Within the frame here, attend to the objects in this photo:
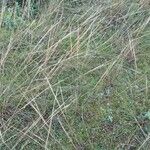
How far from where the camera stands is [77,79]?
247cm

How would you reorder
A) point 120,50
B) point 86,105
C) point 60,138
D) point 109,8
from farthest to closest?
1. point 109,8
2. point 120,50
3. point 86,105
4. point 60,138

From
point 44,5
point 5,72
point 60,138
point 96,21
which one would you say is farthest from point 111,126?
point 44,5

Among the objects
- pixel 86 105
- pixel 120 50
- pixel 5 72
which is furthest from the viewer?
pixel 120 50

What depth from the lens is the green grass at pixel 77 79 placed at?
7.04 ft

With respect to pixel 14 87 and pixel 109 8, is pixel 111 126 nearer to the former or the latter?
pixel 14 87

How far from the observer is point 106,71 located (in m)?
2.44

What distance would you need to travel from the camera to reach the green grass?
2.15 metres

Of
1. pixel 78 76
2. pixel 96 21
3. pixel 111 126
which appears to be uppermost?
pixel 96 21

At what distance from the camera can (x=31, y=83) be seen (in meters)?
2.38

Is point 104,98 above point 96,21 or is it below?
below

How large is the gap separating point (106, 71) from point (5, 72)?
624 mm

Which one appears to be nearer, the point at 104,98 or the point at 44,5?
the point at 104,98

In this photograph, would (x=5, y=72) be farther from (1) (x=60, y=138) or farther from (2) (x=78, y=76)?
(1) (x=60, y=138)

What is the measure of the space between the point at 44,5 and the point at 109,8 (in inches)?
20.9
